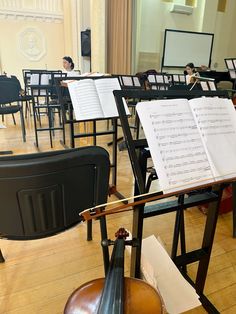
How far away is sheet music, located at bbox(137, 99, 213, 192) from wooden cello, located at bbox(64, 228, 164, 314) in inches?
10.8

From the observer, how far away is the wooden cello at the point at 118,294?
64 cm

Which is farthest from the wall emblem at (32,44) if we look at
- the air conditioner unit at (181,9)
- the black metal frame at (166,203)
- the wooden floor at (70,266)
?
the black metal frame at (166,203)

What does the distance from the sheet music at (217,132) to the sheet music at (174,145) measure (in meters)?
0.03

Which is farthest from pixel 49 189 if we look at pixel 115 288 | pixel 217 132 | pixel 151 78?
pixel 151 78

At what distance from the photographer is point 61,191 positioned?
843 mm

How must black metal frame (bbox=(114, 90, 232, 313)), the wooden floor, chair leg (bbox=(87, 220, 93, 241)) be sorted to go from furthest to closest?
chair leg (bbox=(87, 220, 93, 241)) → the wooden floor → black metal frame (bbox=(114, 90, 232, 313))

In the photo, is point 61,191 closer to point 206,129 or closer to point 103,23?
point 206,129

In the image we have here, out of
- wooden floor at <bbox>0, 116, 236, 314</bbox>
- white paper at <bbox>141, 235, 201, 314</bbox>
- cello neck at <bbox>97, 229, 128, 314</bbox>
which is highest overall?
cello neck at <bbox>97, 229, 128, 314</bbox>

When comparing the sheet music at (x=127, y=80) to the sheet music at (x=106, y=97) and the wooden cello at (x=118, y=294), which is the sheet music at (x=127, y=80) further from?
the wooden cello at (x=118, y=294)

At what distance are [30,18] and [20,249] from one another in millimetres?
7267

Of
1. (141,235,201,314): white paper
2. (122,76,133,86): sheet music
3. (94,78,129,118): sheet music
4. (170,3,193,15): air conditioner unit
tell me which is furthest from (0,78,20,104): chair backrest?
(170,3,193,15): air conditioner unit

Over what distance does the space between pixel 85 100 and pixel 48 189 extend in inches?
44.7

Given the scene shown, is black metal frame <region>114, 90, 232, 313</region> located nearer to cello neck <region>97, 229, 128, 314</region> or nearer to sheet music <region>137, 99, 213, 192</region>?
sheet music <region>137, 99, 213, 192</region>

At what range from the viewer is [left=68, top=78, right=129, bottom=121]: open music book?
5.85 ft
